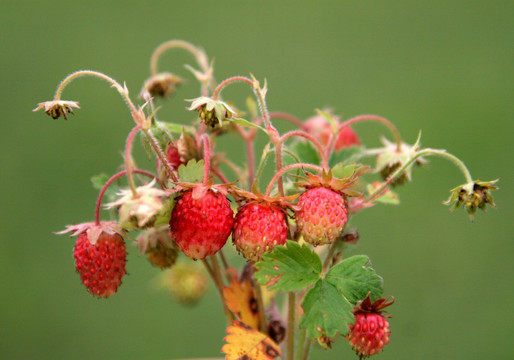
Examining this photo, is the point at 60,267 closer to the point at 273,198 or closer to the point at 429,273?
the point at 429,273

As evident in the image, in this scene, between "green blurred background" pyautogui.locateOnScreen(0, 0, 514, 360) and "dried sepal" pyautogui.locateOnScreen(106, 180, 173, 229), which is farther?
"green blurred background" pyautogui.locateOnScreen(0, 0, 514, 360)

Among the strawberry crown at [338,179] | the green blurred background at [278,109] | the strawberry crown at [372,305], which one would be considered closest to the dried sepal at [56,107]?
the strawberry crown at [338,179]

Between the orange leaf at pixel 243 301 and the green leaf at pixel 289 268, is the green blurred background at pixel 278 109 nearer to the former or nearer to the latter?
the orange leaf at pixel 243 301

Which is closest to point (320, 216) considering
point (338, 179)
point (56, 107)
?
point (338, 179)

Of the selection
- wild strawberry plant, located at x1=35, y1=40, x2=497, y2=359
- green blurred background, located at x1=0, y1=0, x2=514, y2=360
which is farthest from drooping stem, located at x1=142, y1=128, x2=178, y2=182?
green blurred background, located at x1=0, y1=0, x2=514, y2=360

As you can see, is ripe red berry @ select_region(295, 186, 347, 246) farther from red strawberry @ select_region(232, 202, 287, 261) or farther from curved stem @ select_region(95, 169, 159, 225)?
curved stem @ select_region(95, 169, 159, 225)

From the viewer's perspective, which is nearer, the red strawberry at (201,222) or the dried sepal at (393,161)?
the red strawberry at (201,222)
